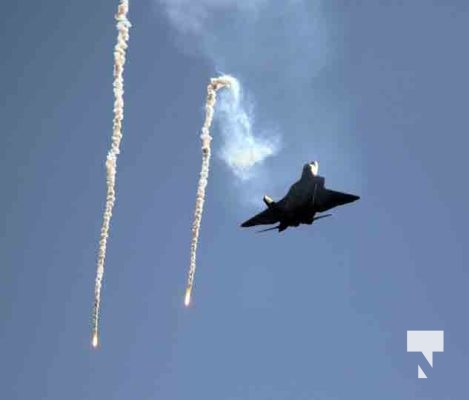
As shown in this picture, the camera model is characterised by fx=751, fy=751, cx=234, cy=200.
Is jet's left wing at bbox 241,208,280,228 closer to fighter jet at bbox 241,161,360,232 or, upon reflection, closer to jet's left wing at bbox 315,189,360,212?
fighter jet at bbox 241,161,360,232

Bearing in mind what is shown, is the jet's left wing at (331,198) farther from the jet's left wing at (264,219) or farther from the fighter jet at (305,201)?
the jet's left wing at (264,219)

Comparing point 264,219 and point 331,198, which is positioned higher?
point 331,198

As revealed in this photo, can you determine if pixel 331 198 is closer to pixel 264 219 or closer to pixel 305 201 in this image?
pixel 305 201

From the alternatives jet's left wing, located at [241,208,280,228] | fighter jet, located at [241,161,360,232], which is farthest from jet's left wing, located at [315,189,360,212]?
jet's left wing, located at [241,208,280,228]

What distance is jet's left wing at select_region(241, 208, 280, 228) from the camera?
3994 inches

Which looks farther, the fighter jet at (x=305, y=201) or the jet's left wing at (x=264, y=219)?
the jet's left wing at (x=264, y=219)

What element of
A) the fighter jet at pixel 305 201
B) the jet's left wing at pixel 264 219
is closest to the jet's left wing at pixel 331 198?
the fighter jet at pixel 305 201

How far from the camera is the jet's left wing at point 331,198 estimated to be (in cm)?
9788

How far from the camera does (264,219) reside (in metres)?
106

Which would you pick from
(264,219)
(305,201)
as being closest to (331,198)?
(305,201)

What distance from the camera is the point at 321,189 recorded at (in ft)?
322

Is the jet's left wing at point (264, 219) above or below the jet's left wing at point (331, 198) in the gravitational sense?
below

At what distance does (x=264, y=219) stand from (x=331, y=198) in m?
11.8

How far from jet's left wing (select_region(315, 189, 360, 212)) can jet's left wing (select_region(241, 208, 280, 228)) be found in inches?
241
